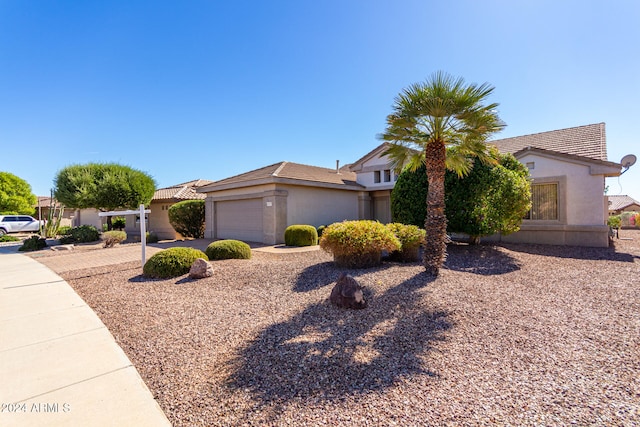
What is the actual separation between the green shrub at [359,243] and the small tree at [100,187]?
60.1ft

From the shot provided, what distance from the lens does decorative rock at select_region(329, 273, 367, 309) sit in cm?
486

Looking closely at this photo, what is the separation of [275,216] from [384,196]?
8.45 meters

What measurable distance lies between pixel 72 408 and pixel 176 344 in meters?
1.27

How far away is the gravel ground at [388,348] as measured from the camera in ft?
8.55

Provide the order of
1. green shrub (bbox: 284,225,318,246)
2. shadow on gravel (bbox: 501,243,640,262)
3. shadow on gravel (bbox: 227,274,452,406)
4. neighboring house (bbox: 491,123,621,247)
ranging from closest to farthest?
shadow on gravel (bbox: 227,274,452,406), shadow on gravel (bbox: 501,243,640,262), neighboring house (bbox: 491,123,621,247), green shrub (bbox: 284,225,318,246)

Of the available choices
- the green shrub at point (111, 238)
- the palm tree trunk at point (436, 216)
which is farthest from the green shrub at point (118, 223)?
the palm tree trunk at point (436, 216)

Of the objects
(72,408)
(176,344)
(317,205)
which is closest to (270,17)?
(317,205)

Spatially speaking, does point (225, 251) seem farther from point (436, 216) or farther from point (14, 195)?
point (14, 195)

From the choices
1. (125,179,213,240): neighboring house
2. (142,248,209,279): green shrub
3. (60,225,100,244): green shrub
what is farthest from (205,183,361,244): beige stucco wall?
(142,248,209,279): green shrub

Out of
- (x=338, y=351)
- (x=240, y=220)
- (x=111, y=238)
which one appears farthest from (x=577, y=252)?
(x=111, y=238)

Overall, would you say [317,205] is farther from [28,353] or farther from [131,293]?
[28,353]

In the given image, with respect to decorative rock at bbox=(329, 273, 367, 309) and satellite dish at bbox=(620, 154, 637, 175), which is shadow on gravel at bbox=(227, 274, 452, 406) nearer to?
decorative rock at bbox=(329, 273, 367, 309)

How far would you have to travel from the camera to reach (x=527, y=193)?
994cm

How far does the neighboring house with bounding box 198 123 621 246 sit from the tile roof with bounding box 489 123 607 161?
30 millimetres
